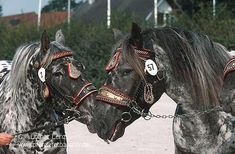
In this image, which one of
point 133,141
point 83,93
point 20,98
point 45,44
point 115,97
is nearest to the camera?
point 115,97

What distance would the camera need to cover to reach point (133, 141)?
9.47 meters

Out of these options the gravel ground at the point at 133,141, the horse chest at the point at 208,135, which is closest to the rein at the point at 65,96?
the horse chest at the point at 208,135

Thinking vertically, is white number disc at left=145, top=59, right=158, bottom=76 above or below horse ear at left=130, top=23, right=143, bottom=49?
below

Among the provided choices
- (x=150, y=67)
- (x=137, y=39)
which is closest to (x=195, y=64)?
(x=150, y=67)

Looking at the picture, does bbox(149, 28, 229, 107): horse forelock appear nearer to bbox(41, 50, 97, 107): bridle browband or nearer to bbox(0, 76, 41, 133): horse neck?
bbox(41, 50, 97, 107): bridle browband

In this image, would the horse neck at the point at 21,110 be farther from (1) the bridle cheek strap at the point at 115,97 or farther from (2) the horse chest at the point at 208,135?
(2) the horse chest at the point at 208,135

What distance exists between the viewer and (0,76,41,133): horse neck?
4629 millimetres

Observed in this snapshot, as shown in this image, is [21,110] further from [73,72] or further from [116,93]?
[116,93]

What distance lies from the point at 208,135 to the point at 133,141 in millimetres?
5462

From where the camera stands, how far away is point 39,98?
4602 millimetres

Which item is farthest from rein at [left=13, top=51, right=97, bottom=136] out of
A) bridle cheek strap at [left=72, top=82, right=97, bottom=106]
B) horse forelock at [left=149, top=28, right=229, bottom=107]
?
horse forelock at [left=149, top=28, right=229, bottom=107]

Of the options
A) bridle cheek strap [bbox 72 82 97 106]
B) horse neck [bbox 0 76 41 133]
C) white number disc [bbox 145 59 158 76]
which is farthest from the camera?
horse neck [bbox 0 76 41 133]

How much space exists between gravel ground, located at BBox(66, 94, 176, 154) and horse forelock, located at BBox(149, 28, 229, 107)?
4.10 metres

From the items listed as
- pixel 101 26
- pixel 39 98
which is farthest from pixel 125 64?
pixel 101 26
